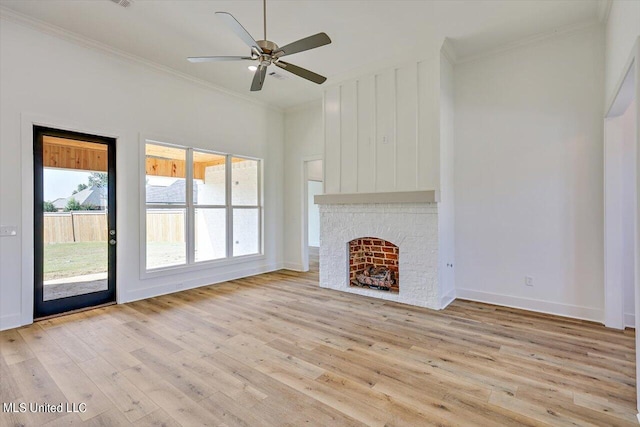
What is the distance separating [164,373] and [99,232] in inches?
108

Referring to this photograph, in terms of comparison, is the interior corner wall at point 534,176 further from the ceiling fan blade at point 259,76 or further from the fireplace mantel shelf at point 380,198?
the ceiling fan blade at point 259,76

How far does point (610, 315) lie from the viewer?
3471mm

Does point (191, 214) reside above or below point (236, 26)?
below

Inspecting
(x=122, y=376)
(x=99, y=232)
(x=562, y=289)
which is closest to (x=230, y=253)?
(x=99, y=232)

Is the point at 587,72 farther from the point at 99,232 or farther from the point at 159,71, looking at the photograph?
the point at 99,232

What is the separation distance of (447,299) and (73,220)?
511 cm

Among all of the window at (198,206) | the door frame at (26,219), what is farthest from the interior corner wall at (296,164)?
the door frame at (26,219)

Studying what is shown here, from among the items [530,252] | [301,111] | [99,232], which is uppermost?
[301,111]

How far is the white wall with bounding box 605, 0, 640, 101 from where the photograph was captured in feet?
7.39

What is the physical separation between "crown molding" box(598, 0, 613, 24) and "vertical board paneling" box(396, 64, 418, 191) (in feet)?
6.34

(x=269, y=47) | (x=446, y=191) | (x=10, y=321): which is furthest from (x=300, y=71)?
(x=10, y=321)

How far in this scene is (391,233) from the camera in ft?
15.0

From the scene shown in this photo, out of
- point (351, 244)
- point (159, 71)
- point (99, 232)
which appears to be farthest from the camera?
point (351, 244)

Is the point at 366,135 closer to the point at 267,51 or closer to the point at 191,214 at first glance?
the point at 267,51
